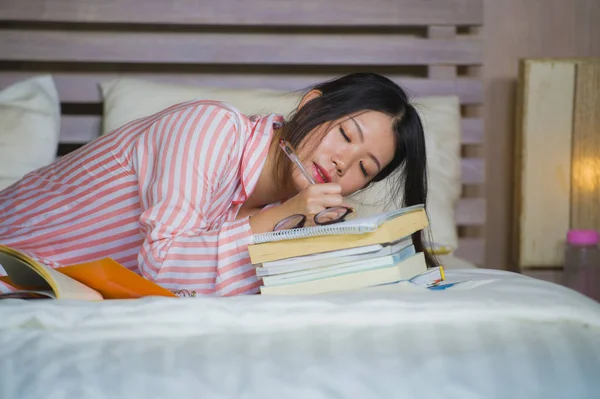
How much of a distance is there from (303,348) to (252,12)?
1.89 metres

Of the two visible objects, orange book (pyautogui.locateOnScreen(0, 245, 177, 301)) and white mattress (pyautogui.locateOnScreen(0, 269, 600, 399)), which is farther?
orange book (pyautogui.locateOnScreen(0, 245, 177, 301))

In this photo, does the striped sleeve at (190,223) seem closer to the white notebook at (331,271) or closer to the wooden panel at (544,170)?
the white notebook at (331,271)

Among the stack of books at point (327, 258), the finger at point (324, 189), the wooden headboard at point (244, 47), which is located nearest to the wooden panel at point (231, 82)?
the wooden headboard at point (244, 47)

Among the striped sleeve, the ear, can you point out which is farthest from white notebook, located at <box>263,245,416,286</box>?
the ear

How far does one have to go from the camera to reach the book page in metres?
1.04

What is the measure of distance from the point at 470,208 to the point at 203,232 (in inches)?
61.4

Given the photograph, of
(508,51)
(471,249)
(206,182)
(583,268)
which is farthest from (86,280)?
(508,51)

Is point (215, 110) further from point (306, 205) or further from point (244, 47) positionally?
point (244, 47)

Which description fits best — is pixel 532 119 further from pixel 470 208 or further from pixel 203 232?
pixel 203 232

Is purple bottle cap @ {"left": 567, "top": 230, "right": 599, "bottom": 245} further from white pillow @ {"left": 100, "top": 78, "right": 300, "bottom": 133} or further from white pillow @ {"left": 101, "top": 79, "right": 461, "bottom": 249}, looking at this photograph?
white pillow @ {"left": 100, "top": 78, "right": 300, "bottom": 133}

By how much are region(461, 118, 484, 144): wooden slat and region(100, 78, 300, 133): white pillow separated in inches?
27.3

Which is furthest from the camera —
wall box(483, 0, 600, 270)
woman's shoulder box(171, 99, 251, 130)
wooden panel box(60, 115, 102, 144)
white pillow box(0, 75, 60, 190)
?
wall box(483, 0, 600, 270)

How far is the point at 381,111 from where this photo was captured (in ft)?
4.88

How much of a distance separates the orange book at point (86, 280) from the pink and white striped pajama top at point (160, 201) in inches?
2.4
